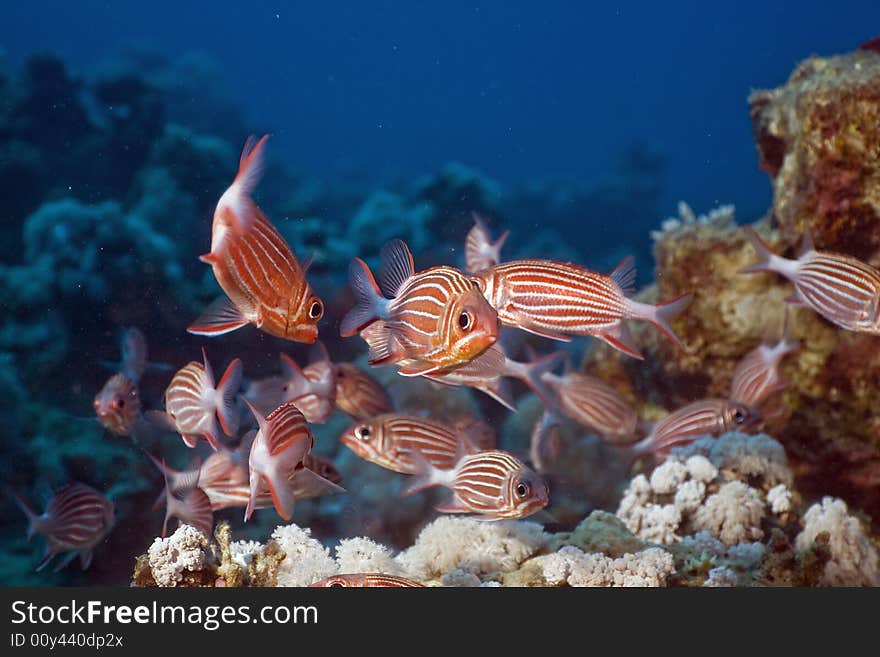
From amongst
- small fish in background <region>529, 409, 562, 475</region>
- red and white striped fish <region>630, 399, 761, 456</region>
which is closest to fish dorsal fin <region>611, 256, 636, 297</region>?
red and white striped fish <region>630, 399, 761, 456</region>

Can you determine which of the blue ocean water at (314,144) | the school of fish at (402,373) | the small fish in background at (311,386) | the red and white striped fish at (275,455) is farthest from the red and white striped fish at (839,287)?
the blue ocean water at (314,144)

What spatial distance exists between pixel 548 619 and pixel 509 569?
0.71 m

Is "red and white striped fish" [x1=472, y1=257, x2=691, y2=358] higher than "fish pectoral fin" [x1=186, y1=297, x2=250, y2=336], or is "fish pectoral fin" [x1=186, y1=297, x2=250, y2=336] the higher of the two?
"red and white striped fish" [x1=472, y1=257, x2=691, y2=358]

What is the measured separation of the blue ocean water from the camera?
717cm

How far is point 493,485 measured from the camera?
3102mm

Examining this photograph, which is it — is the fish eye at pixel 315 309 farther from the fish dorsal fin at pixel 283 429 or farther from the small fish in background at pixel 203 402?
the small fish in background at pixel 203 402

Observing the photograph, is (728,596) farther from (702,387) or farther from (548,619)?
(702,387)

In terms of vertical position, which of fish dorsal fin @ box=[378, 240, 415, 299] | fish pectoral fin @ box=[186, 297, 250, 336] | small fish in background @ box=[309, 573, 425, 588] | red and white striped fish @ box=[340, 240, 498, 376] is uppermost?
fish dorsal fin @ box=[378, 240, 415, 299]

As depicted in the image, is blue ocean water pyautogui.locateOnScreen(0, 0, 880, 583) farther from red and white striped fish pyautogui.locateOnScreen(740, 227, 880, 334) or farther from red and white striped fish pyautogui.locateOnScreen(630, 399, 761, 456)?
red and white striped fish pyautogui.locateOnScreen(740, 227, 880, 334)

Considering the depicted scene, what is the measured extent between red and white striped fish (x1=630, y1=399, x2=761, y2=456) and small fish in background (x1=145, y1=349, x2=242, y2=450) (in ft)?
10.5

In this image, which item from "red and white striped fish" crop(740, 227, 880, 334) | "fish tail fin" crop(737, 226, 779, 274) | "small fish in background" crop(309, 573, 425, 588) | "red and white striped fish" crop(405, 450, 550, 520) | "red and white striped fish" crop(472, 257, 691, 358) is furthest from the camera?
"fish tail fin" crop(737, 226, 779, 274)

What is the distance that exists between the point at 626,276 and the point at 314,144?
48474 millimetres

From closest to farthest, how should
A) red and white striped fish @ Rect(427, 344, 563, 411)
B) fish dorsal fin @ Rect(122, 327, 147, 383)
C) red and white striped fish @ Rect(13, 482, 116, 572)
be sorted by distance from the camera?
1. red and white striped fish @ Rect(427, 344, 563, 411)
2. red and white striped fish @ Rect(13, 482, 116, 572)
3. fish dorsal fin @ Rect(122, 327, 147, 383)

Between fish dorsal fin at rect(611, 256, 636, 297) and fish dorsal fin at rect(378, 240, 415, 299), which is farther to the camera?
fish dorsal fin at rect(611, 256, 636, 297)
